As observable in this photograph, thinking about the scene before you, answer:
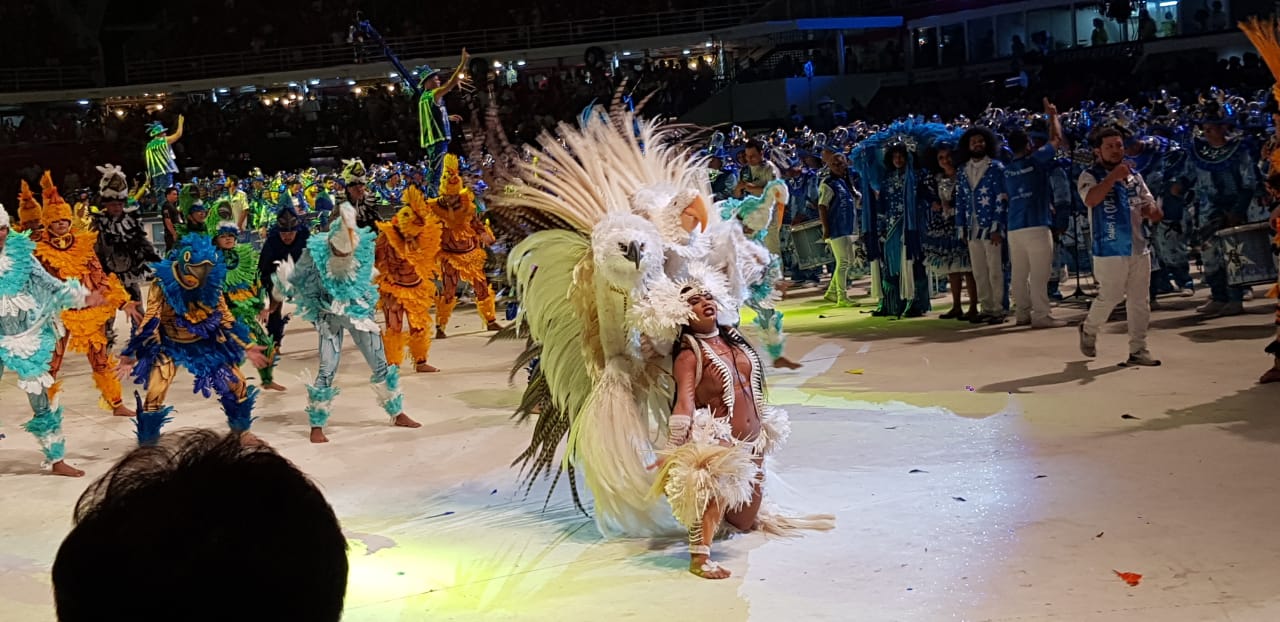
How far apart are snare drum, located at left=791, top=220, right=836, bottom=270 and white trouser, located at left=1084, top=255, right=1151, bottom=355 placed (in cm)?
686

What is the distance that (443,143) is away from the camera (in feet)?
59.9

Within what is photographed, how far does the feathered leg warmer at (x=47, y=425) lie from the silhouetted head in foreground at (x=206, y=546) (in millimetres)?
7175

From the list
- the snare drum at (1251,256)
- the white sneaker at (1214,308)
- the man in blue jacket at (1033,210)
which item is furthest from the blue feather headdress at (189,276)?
the white sneaker at (1214,308)

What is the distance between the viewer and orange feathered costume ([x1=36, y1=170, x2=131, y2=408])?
9656 millimetres

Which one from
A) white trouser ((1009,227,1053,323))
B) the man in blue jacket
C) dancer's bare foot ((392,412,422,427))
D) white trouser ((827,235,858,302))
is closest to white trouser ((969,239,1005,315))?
white trouser ((1009,227,1053,323))

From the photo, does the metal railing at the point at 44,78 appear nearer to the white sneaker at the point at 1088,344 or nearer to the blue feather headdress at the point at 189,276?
the blue feather headdress at the point at 189,276

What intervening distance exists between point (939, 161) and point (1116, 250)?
3.63 meters

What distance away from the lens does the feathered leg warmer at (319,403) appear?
8.64m

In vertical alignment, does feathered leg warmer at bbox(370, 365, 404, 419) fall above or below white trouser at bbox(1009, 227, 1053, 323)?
below

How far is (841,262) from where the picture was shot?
48.4 feet

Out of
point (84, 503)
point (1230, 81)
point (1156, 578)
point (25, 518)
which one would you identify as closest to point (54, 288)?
point (25, 518)

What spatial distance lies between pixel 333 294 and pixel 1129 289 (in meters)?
5.53

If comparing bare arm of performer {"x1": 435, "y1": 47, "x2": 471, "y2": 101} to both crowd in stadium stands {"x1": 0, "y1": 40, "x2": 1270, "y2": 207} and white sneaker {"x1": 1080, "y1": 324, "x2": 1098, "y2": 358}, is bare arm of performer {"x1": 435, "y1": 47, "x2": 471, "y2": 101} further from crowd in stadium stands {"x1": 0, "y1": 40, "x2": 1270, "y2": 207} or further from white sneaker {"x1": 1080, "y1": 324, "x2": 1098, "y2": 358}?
crowd in stadium stands {"x1": 0, "y1": 40, "x2": 1270, "y2": 207}

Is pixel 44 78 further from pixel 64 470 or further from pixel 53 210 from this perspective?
pixel 64 470
